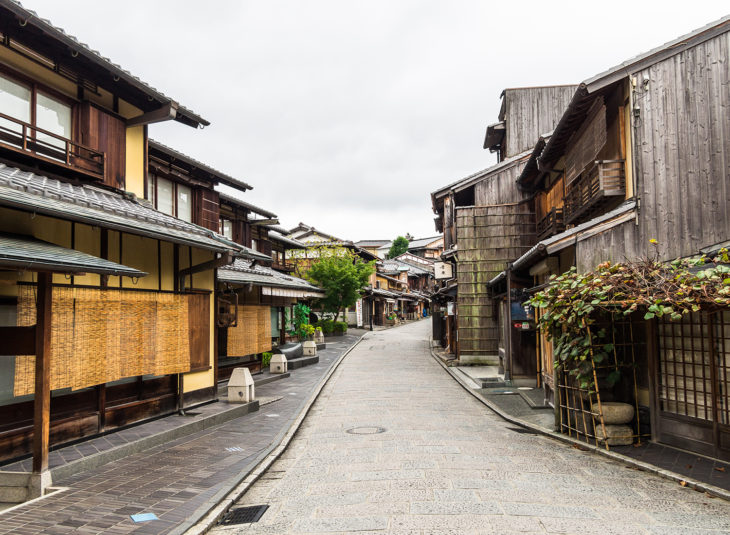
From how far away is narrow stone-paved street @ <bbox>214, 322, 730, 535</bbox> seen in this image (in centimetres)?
575

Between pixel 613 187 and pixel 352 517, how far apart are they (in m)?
9.04

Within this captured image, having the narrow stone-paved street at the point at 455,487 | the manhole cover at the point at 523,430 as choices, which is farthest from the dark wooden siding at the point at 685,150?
the manhole cover at the point at 523,430

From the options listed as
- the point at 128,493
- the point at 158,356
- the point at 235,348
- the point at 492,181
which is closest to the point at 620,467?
the point at 128,493

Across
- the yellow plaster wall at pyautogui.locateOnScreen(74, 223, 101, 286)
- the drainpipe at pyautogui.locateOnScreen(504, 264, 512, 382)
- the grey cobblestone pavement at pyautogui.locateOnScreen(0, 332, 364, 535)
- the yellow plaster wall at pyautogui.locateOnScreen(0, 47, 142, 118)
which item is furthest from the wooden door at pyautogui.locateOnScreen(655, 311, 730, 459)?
the yellow plaster wall at pyautogui.locateOnScreen(0, 47, 142, 118)

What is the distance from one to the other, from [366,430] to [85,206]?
7.00 meters

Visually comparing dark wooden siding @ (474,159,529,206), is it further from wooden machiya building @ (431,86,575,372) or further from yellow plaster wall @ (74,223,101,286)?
yellow plaster wall @ (74,223,101,286)

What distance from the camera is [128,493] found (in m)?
6.87

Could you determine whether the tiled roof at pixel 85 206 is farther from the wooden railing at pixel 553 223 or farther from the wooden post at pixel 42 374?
the wooden railing at pixel 553 223

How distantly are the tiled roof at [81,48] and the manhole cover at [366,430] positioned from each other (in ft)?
29.0

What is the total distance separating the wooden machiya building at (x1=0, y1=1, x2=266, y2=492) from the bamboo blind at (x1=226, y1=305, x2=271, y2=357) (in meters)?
2.84

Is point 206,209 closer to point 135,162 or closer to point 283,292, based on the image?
point 283,292

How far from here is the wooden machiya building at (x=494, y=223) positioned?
72.3ft

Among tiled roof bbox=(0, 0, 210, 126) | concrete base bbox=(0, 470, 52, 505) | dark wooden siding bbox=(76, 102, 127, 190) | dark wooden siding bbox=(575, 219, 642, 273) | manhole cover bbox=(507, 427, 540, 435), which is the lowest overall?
manhole cover bbox=(507, 427, 540, 435)

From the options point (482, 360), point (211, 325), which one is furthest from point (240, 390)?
point (482, 360)
